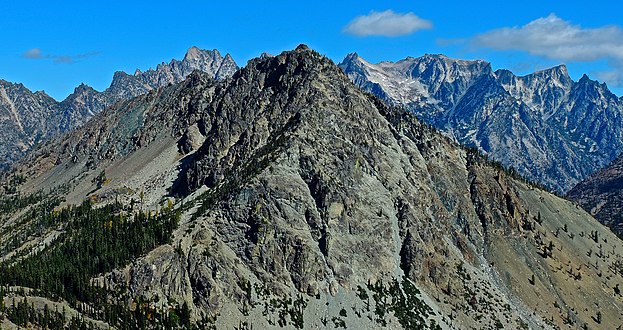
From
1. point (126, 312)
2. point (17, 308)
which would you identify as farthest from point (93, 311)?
point (17, 308)

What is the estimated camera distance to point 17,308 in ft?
590

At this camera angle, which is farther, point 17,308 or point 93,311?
point 93,311

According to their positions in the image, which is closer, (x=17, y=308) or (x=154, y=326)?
(x=17, y=308)

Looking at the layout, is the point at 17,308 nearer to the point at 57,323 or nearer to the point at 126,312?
the point at 57,323

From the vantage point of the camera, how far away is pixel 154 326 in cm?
19738

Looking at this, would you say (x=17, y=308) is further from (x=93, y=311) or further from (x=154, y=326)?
(x=154, y=326)

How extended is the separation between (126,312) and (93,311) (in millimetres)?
9421

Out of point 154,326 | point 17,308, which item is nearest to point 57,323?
point 17,308

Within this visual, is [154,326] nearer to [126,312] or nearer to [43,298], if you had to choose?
[126,312]

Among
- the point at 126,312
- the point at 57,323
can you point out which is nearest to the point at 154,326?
the point at 126,312

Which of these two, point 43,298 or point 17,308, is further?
point 43,298

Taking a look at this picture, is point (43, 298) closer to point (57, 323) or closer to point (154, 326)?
point (57, 323)

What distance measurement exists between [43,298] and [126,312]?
2393cm

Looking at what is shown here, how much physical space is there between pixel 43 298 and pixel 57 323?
2088 centimetres
